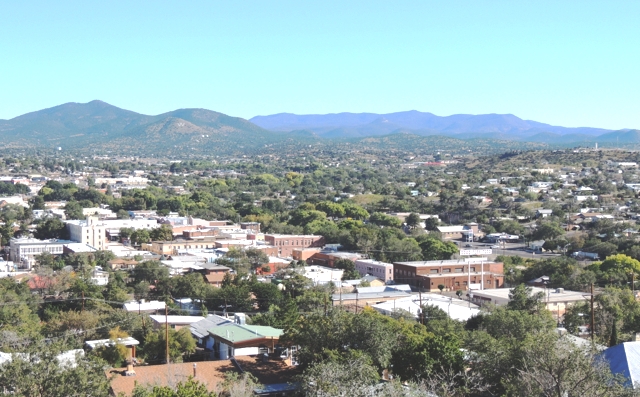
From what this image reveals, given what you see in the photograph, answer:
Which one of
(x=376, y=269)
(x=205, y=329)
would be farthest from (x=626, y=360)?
(x=376, y=269)

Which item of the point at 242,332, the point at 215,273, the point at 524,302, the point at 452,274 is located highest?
the point at 242,332

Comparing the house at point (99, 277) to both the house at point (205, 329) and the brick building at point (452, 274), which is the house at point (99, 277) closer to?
the house at point (205, 329)

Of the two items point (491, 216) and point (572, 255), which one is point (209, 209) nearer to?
point (491, 216)

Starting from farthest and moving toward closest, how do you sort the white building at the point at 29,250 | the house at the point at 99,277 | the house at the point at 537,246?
1. the house at the point at 537,246
2. the white building at the point at 29,250
3. the house at the point at 99,277

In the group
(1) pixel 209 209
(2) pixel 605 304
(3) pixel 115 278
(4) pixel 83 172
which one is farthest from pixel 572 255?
(4) pixel 83 172

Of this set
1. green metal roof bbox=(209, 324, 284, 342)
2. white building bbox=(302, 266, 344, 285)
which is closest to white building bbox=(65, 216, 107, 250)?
white building bbox=(302, 266, 344, 285)

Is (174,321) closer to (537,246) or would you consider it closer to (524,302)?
(524,302)

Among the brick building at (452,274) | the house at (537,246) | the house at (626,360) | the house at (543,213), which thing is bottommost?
the house at (537,246)

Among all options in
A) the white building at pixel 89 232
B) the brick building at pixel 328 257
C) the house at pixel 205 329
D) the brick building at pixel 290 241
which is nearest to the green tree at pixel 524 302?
the house at pixel 205 329
